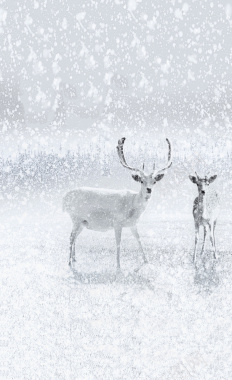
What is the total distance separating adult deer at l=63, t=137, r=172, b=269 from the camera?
11.5 m

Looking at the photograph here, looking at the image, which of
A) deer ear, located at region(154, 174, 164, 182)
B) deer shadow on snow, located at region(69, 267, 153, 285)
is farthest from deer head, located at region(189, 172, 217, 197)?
deer shadow on snow, located at region(69, 267, 153, 285)

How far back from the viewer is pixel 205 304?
916cm

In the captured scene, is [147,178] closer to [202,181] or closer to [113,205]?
[113,205]

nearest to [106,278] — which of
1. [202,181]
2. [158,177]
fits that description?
[158,177]

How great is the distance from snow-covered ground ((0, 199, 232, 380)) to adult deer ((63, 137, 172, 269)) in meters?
1.04

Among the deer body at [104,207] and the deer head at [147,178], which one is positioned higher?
the deer head at [147,178]

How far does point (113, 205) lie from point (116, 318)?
4282 millimetres

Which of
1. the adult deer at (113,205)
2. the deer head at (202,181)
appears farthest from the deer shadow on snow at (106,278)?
the deer head at (202,181)

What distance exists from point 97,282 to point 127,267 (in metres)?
1.69

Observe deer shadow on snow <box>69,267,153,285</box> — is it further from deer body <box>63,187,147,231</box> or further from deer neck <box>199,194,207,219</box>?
deer neck <box>199,194,207,219</box>

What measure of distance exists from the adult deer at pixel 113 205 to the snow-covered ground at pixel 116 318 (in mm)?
1045

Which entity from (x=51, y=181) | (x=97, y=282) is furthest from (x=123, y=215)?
(x=51, y=181)

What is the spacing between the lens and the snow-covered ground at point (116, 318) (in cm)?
647

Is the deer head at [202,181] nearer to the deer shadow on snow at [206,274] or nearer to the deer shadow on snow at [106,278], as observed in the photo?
the deer shadow on snow at [206,274]
